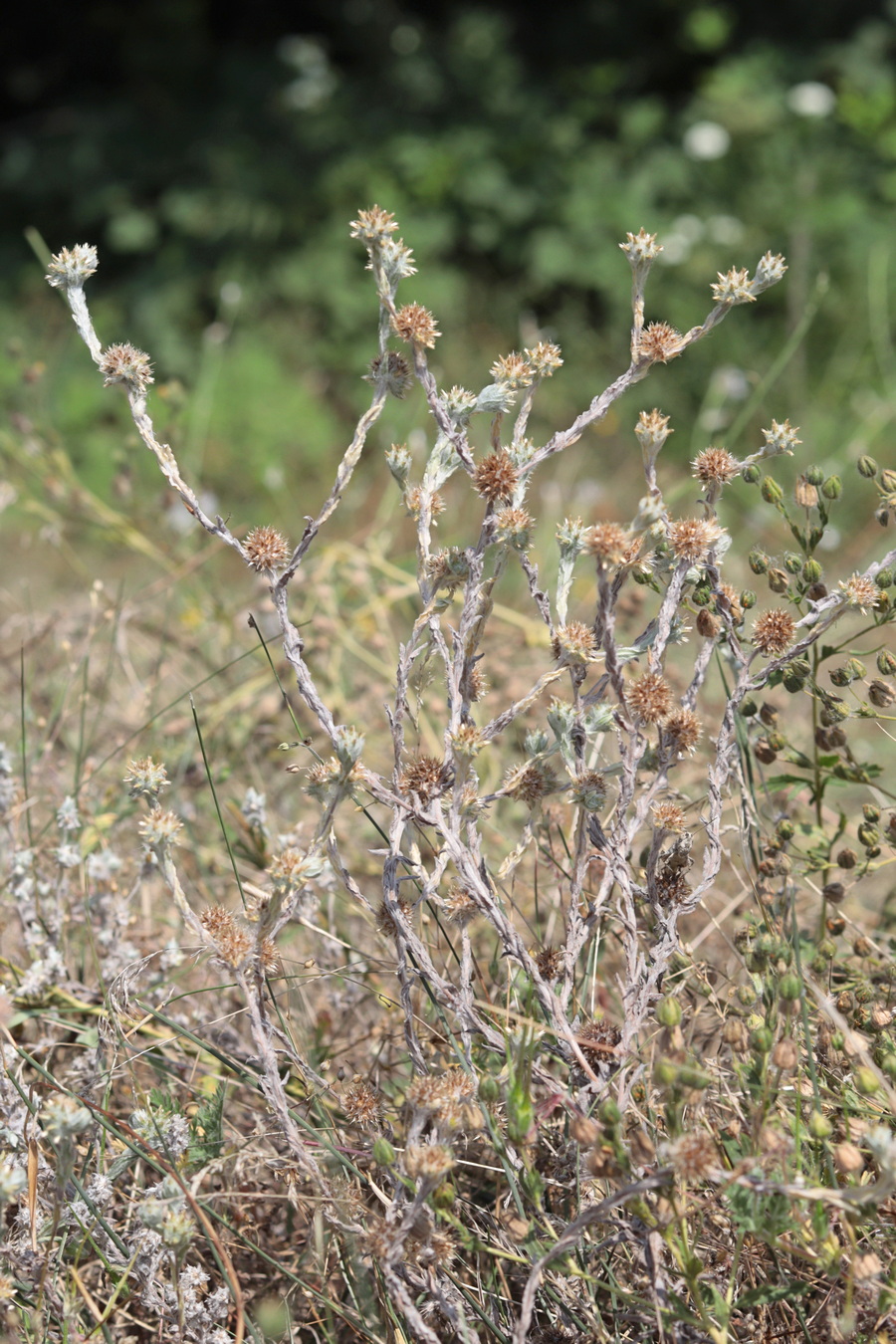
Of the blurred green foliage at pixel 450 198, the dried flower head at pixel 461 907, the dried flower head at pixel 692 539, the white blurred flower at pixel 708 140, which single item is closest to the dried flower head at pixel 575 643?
the dried flower head at pixel 692 539

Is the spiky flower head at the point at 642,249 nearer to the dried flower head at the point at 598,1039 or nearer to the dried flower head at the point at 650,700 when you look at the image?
the dried flower head at the point at 650,700

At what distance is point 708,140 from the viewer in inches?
209

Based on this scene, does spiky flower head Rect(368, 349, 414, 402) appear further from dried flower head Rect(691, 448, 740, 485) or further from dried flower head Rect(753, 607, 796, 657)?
dried flower head Rect(753, 607, 796, 657)

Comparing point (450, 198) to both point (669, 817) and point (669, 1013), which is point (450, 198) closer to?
point (669, 817)

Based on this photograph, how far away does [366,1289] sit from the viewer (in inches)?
39.8

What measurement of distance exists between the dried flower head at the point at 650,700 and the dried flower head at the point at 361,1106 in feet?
1.46

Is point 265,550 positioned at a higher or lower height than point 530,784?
higher

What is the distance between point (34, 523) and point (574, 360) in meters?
2.72

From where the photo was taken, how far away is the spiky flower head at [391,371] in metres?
1.09

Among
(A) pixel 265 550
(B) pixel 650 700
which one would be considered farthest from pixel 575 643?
(A) pixel 265 550

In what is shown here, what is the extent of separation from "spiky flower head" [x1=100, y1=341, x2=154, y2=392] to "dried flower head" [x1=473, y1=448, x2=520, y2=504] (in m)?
0.32

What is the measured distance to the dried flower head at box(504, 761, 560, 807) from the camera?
1.07 m

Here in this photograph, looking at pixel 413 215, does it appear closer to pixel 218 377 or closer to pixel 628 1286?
pixel 218 377

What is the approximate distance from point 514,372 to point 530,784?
0.38 m
